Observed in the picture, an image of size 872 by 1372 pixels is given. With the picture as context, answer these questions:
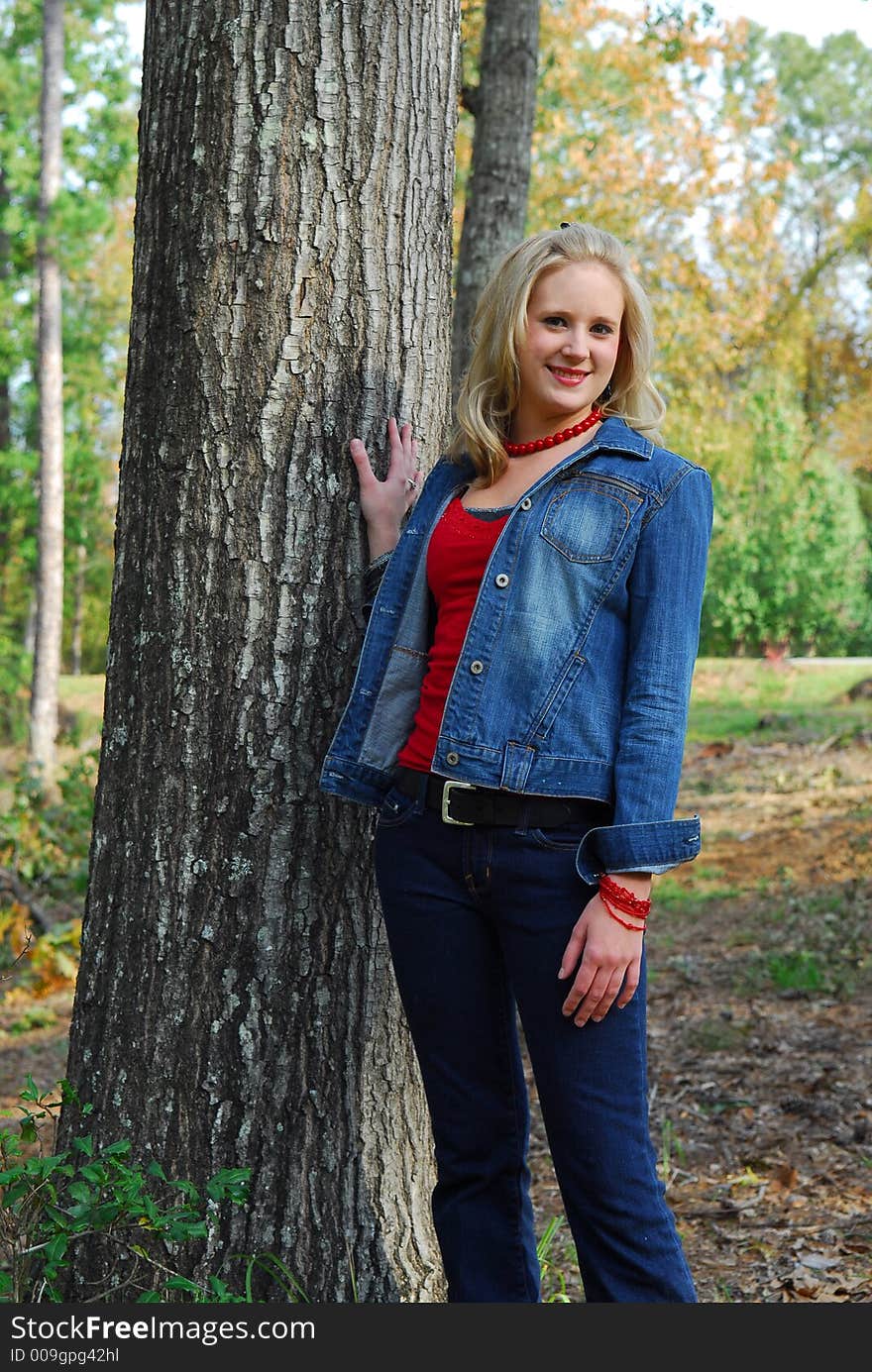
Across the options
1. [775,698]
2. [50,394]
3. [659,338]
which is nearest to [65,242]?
[50,394]

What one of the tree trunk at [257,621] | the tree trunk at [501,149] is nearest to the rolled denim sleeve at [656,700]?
the tree trunk at [257,621]

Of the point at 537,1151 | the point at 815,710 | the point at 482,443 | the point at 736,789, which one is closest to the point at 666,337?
the point at 815,710

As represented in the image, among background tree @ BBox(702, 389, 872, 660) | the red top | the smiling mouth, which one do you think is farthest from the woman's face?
background tree @ BBox(702, 389, 872, 660)

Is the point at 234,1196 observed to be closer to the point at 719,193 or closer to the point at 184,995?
the point at 184,995

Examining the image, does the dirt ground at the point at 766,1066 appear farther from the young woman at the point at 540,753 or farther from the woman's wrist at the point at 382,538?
the woman's wrist at the point at 382,538

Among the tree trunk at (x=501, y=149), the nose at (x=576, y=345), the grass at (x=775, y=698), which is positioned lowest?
the grass at (x=775, y=698)

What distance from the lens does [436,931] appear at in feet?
7.97

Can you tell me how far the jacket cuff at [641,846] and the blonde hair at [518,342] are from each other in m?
0.77

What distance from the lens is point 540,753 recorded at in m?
2.32

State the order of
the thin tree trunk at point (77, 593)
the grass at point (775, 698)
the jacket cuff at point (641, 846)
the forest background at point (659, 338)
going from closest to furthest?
the jacket cuff at point (641, 846) → the forest background at point (659, 338) → the grass at point (775, 698) → the thin tree trunk at point (77, 593)

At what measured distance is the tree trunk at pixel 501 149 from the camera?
6.79 metres

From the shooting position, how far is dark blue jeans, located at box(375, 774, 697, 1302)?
89.4 inches

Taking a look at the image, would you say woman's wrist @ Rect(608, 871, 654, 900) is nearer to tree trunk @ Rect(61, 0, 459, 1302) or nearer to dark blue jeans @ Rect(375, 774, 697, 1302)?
dark blue jeans @ Rect(375, 774, 697, 1302)

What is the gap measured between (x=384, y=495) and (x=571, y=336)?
571mm
